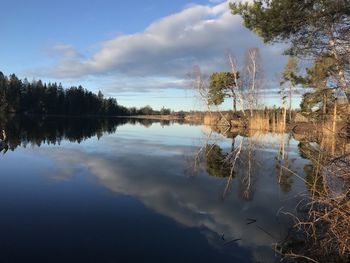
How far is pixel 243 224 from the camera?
24.5 ft

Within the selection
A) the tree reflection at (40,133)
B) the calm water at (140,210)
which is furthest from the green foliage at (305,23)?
the tree reflection at (40,133)

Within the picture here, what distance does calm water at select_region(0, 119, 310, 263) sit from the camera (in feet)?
19.7

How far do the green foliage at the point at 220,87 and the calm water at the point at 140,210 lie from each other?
3465 cm

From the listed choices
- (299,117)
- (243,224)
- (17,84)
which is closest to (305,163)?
(243,224)

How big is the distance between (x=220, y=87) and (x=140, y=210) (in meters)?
43.1

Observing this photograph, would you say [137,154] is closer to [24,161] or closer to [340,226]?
[24,161]

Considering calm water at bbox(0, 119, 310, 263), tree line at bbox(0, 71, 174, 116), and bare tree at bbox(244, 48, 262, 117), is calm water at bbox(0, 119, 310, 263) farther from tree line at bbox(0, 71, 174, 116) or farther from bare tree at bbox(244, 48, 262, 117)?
tree line at bbox(0, 71, 174, 116)

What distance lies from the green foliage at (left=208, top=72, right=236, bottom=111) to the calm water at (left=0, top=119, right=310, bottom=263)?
1364 inches

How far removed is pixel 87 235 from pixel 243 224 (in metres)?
2.81

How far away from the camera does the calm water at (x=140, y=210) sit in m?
6.00

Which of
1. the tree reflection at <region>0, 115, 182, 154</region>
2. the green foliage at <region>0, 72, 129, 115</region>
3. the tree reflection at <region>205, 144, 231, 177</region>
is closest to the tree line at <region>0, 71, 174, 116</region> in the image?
the green foliage at <region>0, 72, 129, 115</region>

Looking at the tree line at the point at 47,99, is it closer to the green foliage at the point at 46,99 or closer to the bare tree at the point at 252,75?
the green foliage at the point at 46,99

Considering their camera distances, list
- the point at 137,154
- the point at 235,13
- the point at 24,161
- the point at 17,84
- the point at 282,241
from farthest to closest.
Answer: the point at 17,84, the point at 137,154, the point at 24,161, the point at 235,13, the point at 282,241

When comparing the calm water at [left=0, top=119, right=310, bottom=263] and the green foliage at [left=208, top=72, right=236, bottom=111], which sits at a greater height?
the green foliage at [left=208, top=72, right=236, bottom=111]
